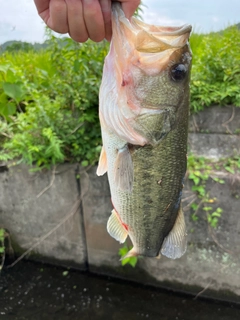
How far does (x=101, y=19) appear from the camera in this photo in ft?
3.16

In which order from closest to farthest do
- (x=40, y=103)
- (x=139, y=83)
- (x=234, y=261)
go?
(x=139, y=83)
(x=234, y=261)
(x=40, y=103)

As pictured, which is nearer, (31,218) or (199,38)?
(31,218)

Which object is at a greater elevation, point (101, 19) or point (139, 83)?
point (101, 19)

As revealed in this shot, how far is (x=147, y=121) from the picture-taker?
1.17 metres

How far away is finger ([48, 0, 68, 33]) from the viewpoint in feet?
3.06

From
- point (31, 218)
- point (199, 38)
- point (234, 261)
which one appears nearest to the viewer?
point (234, 261)

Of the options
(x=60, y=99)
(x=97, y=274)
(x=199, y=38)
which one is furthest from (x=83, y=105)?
(x=199, y=38)

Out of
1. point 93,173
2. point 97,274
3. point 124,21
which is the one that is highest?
point 124,21

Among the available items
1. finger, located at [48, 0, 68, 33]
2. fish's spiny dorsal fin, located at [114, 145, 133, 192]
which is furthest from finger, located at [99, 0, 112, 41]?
fish's spiny dorsal fin, located at [114, 145, 133, 192]

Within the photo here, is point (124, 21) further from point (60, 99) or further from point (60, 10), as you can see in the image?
point (60, 99)

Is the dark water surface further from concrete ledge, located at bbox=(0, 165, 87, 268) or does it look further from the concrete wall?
concrete ledge, located at bbox=(0, 165, 87, 268)

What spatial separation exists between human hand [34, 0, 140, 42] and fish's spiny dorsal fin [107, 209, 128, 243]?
75 centimetres

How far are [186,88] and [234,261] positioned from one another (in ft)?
6.84

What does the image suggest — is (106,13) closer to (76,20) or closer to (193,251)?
(76,20)
